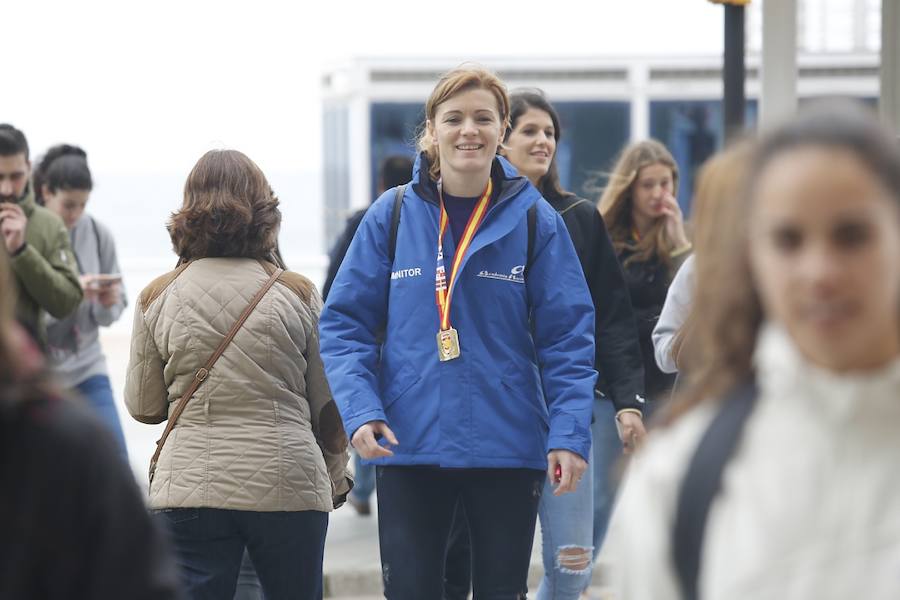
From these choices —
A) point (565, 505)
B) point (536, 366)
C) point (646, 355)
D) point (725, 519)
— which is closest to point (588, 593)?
point (646, 355)

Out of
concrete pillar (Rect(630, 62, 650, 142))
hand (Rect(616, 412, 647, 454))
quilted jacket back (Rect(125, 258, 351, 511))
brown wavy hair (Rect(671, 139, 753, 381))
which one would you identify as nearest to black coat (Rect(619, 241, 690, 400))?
hand (Rect(616, 412, 647, 454))

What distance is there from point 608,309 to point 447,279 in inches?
42.1

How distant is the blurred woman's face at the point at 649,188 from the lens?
6.56 meters

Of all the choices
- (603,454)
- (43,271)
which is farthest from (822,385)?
(43,271)

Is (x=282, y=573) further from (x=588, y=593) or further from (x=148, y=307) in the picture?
(x=588, y=593)

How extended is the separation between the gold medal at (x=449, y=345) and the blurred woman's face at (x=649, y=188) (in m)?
2.33

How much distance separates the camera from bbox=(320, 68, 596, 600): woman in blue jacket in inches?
174

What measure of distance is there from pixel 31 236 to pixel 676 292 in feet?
8.87

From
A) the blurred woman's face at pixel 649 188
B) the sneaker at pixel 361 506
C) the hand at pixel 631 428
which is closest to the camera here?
the hand at pixel 631 428

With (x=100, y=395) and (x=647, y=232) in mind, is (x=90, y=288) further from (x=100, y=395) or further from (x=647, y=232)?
(x=647, y=232)

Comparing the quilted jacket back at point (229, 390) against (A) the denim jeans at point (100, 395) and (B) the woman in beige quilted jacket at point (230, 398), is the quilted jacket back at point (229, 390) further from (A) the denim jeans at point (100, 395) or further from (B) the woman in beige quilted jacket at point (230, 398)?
(A) the denim jeans at point (100, 395)

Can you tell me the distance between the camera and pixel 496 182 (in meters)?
4.76

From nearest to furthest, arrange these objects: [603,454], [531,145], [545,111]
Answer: [531,145], [545,111], [603,454]

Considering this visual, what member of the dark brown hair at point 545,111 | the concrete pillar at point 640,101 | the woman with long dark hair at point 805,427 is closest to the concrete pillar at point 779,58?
the dark brown hair at point 545,111
